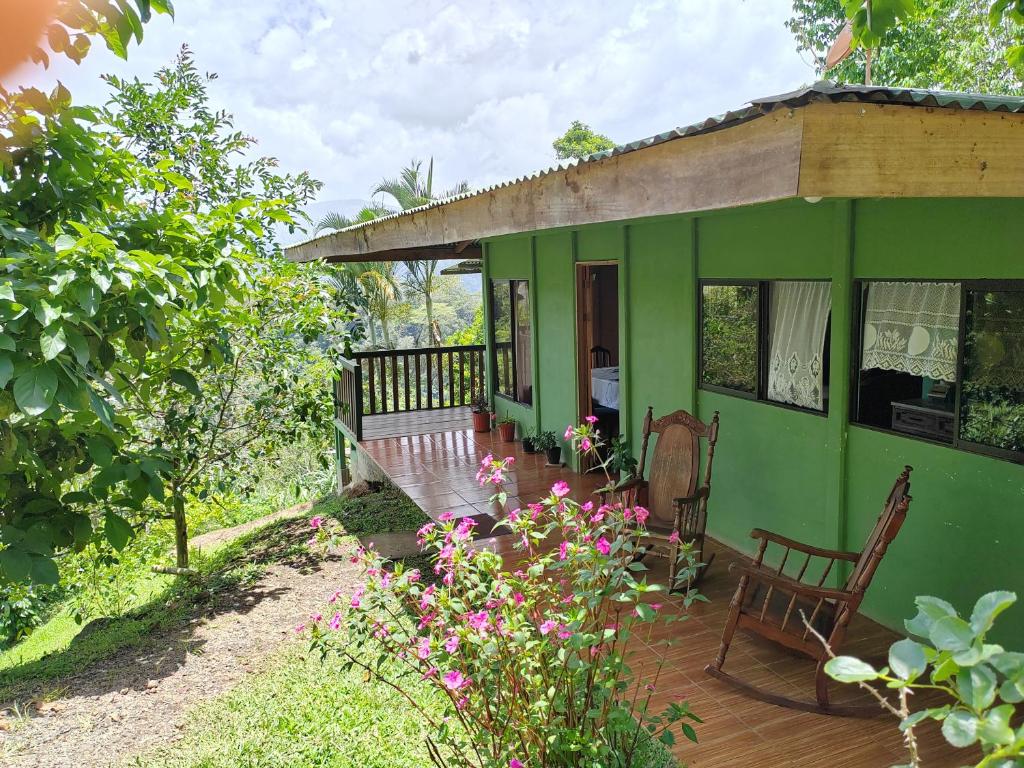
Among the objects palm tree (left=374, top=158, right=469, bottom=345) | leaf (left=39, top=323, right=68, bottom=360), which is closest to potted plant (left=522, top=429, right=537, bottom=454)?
leaf (left=39, top=323, right=68, bottom=360)

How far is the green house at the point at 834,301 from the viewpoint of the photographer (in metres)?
2.40

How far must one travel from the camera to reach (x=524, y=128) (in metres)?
141

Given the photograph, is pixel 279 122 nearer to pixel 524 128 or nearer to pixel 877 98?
pixel 524 128

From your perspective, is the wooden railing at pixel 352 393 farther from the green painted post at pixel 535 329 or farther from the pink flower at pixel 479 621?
the pink flower at pixel 479 621

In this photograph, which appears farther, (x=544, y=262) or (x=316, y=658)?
(x=544, y=262)

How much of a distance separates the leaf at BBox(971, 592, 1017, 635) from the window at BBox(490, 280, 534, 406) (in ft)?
26.3

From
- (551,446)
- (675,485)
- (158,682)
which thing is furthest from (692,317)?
(158,682)

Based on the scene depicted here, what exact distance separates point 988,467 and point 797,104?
2.39m

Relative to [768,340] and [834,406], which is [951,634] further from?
[768,340]

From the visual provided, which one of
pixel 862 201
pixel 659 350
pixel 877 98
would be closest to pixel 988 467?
pixel 862 201

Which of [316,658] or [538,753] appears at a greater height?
[538,753]

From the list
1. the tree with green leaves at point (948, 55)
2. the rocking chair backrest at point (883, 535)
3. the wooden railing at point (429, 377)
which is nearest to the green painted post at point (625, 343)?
the rocking chair backrest at point (883, 535)

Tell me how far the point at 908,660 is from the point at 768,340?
4.61 m

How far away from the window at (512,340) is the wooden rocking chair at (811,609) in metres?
5.23
